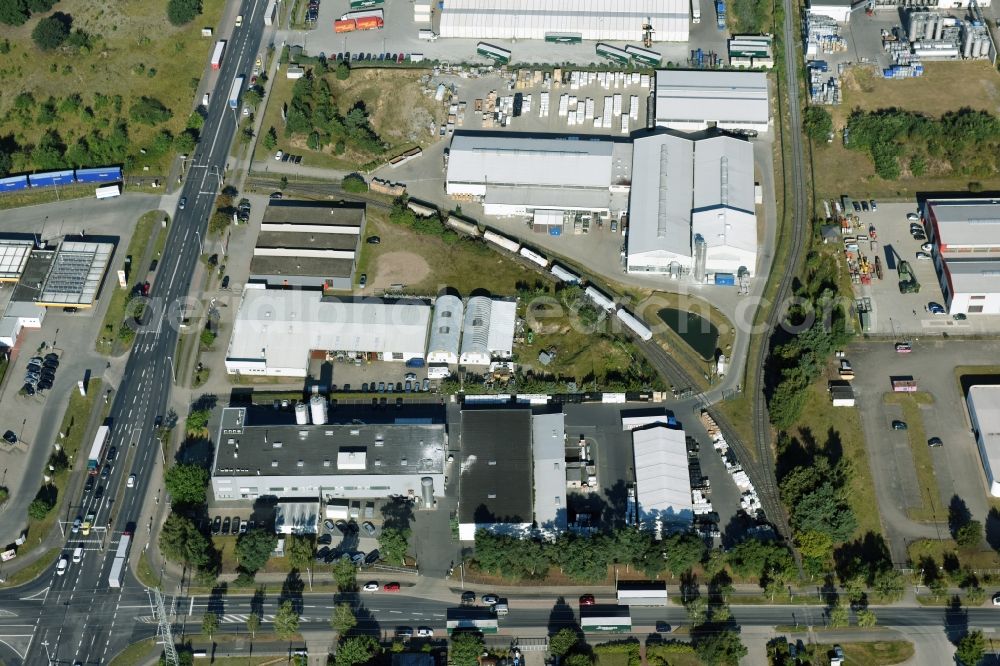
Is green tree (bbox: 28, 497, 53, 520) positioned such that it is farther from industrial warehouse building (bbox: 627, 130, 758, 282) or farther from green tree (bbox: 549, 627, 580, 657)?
industrial warehouse building (bbox: 627, 130, 758, 282)

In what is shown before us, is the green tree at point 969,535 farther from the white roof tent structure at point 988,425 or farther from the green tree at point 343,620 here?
the green tree at point 343,620

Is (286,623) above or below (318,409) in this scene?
below

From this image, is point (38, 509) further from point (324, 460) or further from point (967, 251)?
point (967, 251)

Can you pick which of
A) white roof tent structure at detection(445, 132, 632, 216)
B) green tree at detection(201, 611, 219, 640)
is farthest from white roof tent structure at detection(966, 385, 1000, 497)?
green tree at detection(201, 611, 219, 640)

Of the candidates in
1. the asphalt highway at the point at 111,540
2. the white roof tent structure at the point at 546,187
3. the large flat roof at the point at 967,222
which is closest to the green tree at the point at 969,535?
the large flat roof at the point at 967,222

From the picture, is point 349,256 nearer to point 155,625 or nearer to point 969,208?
point 155,625

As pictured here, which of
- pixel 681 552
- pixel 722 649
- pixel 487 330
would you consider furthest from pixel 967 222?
pixel 722 649
